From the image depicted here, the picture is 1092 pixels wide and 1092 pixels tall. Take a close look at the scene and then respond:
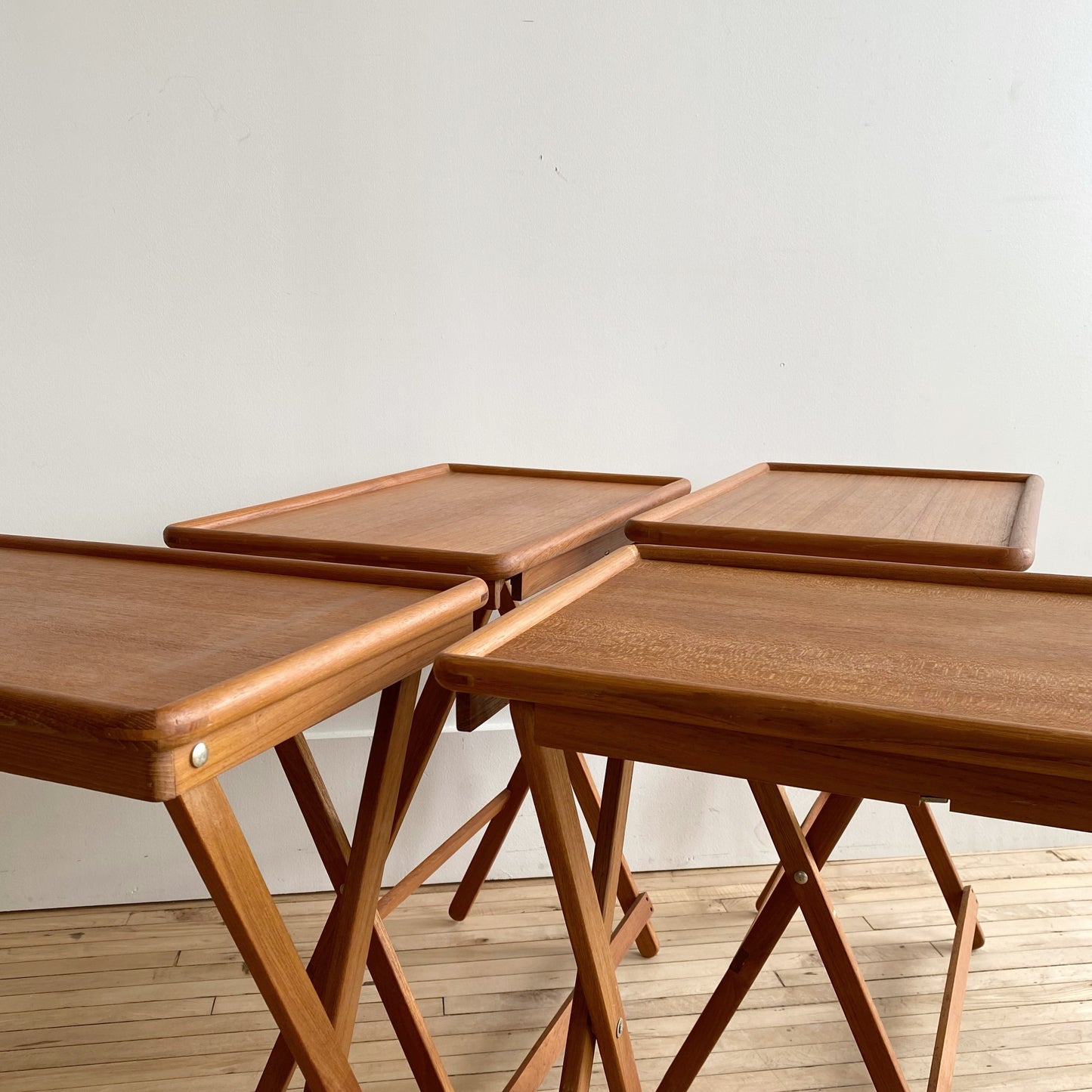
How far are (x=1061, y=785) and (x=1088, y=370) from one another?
209cm

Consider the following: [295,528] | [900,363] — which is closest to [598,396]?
[900,363]

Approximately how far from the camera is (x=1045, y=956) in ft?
7.66

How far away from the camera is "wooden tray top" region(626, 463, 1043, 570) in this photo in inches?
Result: 60.7

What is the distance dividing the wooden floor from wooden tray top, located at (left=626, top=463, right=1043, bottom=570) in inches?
40.1

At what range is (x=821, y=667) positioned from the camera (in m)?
1.06

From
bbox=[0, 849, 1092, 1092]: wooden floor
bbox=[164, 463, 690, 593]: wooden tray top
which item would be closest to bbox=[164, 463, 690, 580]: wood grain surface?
bbox=[164, 463, 690, 593]: wooden tray top

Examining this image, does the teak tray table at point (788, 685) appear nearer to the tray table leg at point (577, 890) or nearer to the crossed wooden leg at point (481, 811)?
the tray table leg at point (577, 890)

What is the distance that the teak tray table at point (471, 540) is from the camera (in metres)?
1.57

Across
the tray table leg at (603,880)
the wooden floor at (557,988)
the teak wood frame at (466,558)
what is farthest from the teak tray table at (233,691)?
the wooden floor at (557,988)

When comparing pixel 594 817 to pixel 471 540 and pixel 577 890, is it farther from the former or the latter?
pixel 577 890

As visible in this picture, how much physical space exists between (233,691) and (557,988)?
154cm

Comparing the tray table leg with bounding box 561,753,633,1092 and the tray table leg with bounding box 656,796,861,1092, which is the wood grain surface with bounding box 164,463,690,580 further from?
the tray table leg with bounding box 656,796,861,1092

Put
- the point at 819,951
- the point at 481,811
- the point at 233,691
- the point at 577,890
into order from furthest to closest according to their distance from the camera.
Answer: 1. the point at 481,811
2. the point at 819,951
3. the point at 577,890
4. the point at 233,691

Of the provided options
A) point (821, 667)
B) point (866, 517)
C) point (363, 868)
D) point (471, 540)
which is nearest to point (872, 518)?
point (866, 517)
